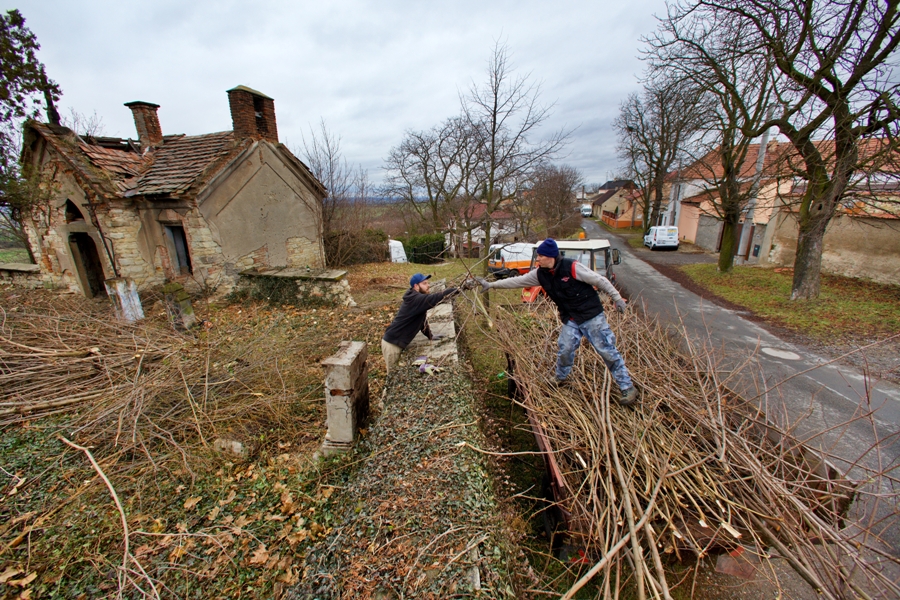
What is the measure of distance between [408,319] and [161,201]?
8.90 metres

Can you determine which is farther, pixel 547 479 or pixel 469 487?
pixel 547 479

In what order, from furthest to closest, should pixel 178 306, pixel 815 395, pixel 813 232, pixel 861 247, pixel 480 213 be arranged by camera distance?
pixel 480 213 → pixel 861 247 → pixel 813 232 → pixel 178 306 → pixel 815 395

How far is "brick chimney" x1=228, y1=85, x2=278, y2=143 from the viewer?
33.3ft

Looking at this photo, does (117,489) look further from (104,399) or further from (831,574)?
(831,574)

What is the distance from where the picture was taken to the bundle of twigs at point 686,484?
7.43 ft

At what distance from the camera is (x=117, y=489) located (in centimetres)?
383

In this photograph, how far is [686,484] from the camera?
2783 mm

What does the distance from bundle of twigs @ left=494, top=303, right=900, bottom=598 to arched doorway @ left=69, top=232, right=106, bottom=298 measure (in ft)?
45.8

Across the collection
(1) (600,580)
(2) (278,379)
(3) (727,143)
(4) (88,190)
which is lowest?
(1) (600,580)

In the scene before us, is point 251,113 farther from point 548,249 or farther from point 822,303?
point 822,303

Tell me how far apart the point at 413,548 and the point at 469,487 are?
66cm

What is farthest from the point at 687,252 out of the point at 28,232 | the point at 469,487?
the point at 28,232

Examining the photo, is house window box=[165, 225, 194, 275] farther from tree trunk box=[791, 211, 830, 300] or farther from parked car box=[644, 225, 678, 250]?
parked car box=[644, 225, 678, 250]

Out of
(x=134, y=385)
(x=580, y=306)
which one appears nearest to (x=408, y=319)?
(x=580, y=306)
